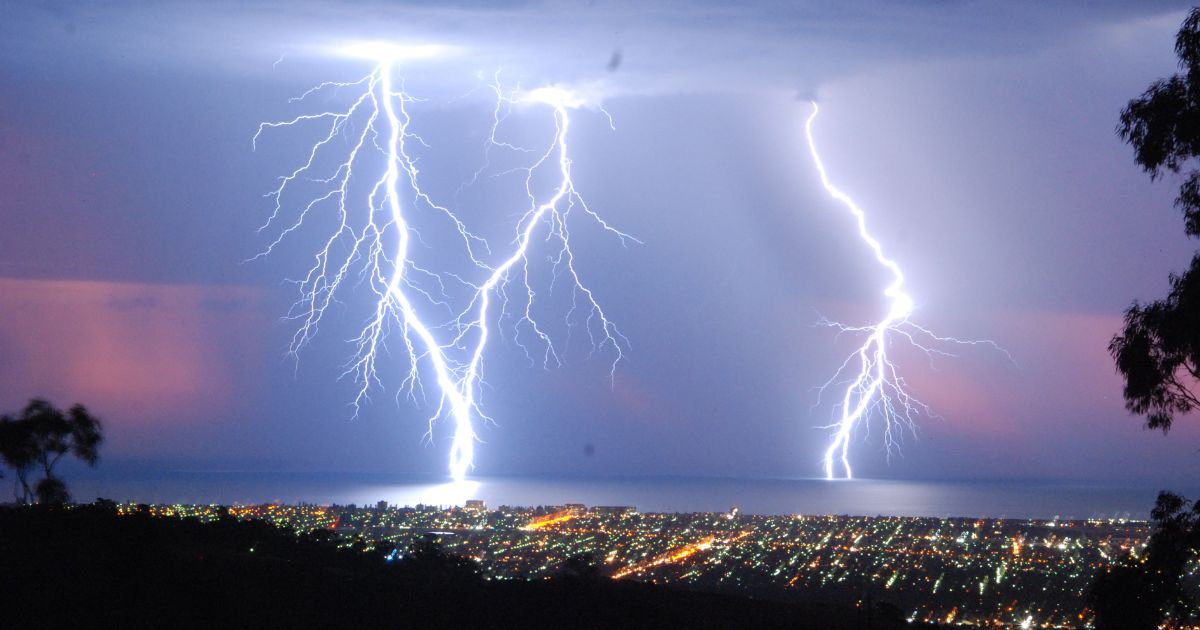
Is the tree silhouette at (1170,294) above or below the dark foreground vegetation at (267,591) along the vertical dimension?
above

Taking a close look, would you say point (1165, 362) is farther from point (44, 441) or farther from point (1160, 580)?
point (44, 441)

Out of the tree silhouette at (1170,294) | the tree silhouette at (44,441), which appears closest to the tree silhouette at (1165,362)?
the tree silhouette at (1170,294)

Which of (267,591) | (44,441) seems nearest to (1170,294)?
(267,591)

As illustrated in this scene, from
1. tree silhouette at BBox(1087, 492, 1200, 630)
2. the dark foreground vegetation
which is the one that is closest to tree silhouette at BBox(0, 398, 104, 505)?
the dark foreground vegetation

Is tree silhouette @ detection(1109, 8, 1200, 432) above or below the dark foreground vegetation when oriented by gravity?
above

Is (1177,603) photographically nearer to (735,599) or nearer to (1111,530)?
(735,599)

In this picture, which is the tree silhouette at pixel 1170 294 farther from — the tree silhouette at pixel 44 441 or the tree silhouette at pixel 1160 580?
the tree silhouette at pixel 44 441

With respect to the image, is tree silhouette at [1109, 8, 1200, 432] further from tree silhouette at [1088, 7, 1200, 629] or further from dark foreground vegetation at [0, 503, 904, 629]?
dark foreground vegetation at [0, 503, 904, 629]

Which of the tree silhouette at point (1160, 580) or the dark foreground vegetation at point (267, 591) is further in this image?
the dark foreground vegetation at point (267, 591)

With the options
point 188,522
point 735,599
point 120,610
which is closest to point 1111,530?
point 735,599
